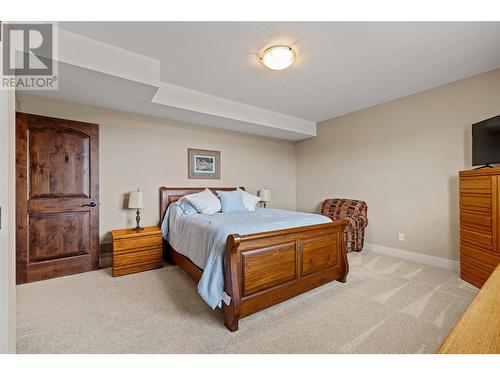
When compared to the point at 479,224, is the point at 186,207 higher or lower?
higher

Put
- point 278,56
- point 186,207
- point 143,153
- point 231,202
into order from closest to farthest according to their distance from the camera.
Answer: point 278,56
point 186,207
point 143,153
point 231,202

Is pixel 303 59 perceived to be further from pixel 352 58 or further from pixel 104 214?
pixel 104 214

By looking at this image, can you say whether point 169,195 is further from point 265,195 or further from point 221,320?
point 221,320

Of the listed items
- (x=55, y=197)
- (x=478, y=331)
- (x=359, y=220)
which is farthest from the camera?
(x=359, y=220)

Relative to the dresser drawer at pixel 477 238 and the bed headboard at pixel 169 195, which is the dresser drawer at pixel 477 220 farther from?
the bed headboard at pixel 169 195

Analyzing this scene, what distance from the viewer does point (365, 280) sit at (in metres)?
2.71

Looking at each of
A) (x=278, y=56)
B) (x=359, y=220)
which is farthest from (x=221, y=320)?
(x=359, y=220)

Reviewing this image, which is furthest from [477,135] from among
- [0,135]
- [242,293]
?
[0,135]

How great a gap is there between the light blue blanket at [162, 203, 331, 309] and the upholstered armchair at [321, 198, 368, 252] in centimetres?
134

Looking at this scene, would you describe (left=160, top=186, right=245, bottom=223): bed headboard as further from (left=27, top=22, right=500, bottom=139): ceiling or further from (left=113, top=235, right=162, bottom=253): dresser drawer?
(left=27, top=22, right=500, bottom=139): ceiling

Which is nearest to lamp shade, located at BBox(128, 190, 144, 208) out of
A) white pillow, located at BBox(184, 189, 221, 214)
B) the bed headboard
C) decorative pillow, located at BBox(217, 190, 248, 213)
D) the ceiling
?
the bed headboard

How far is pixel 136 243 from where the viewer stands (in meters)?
3.00

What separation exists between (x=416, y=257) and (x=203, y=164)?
12.3 feet

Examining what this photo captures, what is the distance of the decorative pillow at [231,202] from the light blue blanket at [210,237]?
0.66 m
